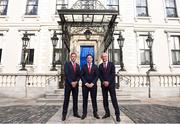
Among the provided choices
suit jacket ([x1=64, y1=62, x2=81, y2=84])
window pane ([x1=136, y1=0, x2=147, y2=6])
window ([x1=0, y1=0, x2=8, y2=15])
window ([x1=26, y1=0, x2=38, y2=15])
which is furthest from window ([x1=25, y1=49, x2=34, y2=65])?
suit jacket ([x1=64, y1=62, x2=81, y2=84])

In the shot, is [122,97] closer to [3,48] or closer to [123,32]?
[123,32]

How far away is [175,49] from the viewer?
18562 millimetres

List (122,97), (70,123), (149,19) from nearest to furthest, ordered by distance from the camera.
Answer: (70,123), (122,97), (149,19)

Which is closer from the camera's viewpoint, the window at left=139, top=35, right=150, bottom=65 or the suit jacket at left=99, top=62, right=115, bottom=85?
the suit jacket at left=99, top=62, right=115, bottom=85

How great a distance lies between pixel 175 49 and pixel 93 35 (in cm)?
833

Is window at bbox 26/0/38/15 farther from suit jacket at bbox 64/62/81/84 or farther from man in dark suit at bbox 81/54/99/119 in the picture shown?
man in dark suit at bbox 81/54/99/119

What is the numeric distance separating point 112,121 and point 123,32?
13.8m

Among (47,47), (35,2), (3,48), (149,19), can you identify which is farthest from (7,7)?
(149,19)

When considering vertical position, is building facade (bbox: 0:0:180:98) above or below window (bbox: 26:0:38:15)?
below

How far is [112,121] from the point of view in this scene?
550cm

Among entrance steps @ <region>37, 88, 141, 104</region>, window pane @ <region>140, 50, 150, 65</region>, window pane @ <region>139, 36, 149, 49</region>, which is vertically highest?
window pane @ <region>139, 36, 149, 49</region>

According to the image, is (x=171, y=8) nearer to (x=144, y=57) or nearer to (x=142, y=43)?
(x=142, y=43)

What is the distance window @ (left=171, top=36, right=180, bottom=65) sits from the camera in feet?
60.1

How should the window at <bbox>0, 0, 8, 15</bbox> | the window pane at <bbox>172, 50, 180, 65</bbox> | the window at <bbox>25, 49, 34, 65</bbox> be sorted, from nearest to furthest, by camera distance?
1. the window at <bbox>25, 49, 34, 65</bbox>
2. the window pane at <bbox>172, 50, 180, 65</bbox>
3. the window at <bbox>0, 0, 8, 15</bbox>
